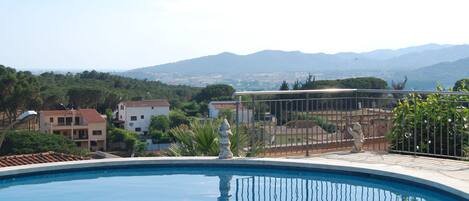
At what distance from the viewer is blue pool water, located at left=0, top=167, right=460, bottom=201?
5.67 meters

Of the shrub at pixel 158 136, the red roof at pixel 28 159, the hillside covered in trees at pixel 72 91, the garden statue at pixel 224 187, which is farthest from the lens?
the shrub at pixel 158 136

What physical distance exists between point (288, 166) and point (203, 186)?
43.1 inches

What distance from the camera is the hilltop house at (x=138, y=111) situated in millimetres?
64750

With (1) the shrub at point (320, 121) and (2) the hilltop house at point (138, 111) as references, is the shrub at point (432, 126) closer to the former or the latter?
(1) the shrub at point (320, 121)

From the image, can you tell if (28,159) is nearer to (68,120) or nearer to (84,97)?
(68,120)

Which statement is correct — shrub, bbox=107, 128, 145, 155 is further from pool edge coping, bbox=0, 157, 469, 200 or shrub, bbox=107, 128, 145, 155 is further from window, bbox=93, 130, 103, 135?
pool edge coping, bbox=0, 157, 469, 200

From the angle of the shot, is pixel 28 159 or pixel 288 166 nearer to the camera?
pixel 288 166

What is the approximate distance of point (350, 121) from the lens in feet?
26.9

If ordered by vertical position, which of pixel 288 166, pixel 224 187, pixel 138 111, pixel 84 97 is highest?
pixel 288 166

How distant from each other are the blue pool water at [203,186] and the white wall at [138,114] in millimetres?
58059

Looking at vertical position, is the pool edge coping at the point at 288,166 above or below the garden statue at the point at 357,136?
below

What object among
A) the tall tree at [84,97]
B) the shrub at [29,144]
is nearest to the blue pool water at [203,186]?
the shrub at [29,144]

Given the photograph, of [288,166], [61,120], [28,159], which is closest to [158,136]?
[61,120]

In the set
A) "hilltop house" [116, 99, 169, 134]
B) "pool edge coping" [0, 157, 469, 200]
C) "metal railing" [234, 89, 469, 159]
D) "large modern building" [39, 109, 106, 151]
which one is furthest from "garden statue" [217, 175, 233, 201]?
"hilltop house" [116, 99, 169, 134]
